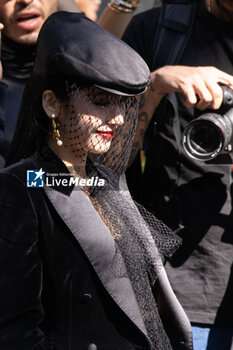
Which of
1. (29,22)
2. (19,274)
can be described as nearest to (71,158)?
(19,274)

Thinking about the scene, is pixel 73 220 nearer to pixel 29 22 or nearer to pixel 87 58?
pixel 87 58

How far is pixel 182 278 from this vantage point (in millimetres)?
2412

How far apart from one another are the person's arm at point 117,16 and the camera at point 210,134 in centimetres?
87

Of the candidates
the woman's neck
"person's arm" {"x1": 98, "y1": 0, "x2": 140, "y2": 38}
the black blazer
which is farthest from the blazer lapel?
"person's arm" {"x1": 98, "y1": 0, "x2": 140, "y2": 38}

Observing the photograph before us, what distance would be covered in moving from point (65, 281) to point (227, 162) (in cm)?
91

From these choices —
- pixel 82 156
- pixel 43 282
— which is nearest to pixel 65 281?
pixel 43 282

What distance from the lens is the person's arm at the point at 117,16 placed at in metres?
2.86

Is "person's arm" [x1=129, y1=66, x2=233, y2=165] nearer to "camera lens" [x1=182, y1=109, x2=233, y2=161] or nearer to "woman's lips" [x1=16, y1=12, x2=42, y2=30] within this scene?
"camera lens" [x1=182, y1=109, x2=233, y2=161]

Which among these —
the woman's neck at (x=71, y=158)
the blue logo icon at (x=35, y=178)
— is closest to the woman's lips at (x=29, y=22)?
the woman's neck at (x=71, y=158)

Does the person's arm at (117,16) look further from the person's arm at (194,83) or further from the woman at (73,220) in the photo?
the woman at (73,220)

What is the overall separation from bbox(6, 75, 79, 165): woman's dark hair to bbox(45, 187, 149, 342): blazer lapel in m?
0.19

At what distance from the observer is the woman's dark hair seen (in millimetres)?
1763

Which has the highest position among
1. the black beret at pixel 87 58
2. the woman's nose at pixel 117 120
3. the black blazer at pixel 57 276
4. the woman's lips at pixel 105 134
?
the black beret at pixel 87 58

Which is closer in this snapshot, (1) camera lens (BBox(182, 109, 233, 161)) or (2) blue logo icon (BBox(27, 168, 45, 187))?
(2) blue logo icon (BBox(27, 168, 45, 187))
